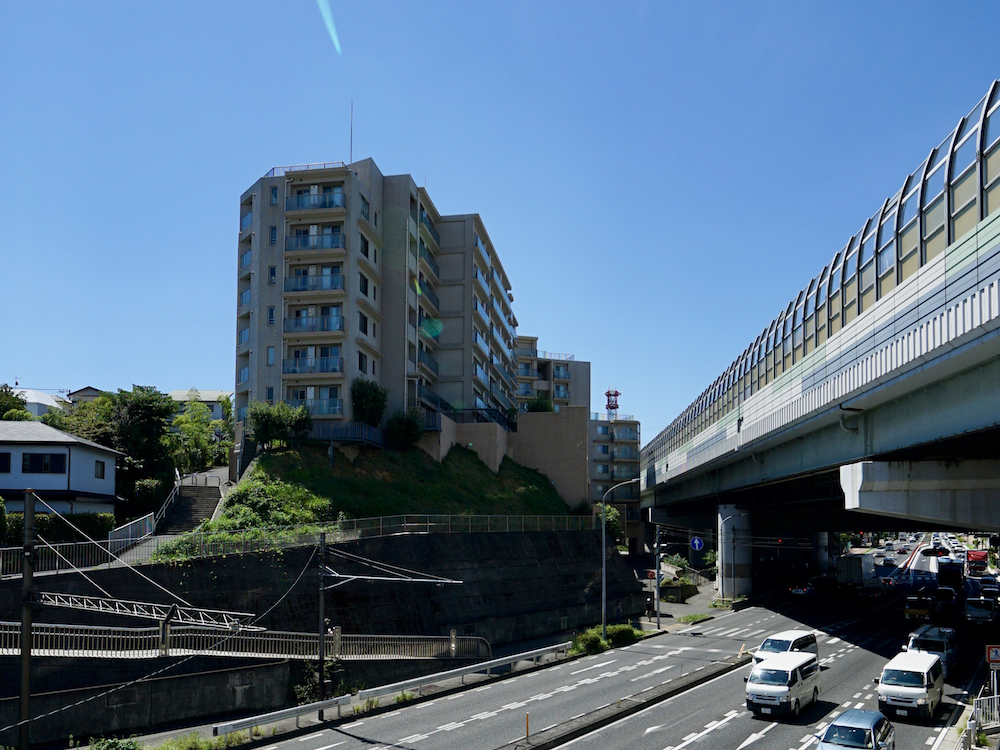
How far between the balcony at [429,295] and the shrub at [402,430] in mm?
13139

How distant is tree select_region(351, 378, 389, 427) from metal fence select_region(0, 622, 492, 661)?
24.9 meters

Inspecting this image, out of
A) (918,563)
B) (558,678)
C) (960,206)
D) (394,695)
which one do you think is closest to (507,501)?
(558,678)

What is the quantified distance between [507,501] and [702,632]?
64.5 feet

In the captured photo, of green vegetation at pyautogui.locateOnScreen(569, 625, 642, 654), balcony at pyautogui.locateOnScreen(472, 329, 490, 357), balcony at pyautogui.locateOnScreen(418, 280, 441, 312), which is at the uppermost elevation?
balcony at pyautogui.locateOnScreen(418, 280, 441, 312)

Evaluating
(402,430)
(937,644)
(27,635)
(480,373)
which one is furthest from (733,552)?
(27,635)

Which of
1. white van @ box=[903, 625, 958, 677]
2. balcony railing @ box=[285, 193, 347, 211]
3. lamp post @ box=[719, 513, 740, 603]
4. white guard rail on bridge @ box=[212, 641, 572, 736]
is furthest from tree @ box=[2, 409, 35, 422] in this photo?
white van @ box=[903, 625, 958, 677]

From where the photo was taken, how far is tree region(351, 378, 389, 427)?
196 ft

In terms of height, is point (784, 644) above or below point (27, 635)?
below

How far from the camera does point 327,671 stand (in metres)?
31.5

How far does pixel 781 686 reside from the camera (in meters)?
26.4

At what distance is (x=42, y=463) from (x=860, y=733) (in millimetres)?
38044

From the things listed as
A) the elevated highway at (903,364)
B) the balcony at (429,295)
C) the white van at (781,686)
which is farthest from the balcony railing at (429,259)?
the white van at (781,686)

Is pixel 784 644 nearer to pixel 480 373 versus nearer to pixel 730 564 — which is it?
pixel 730 564

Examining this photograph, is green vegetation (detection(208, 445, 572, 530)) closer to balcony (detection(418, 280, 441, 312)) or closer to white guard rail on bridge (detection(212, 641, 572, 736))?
balcony (detection(418, 280, 441, 312))
